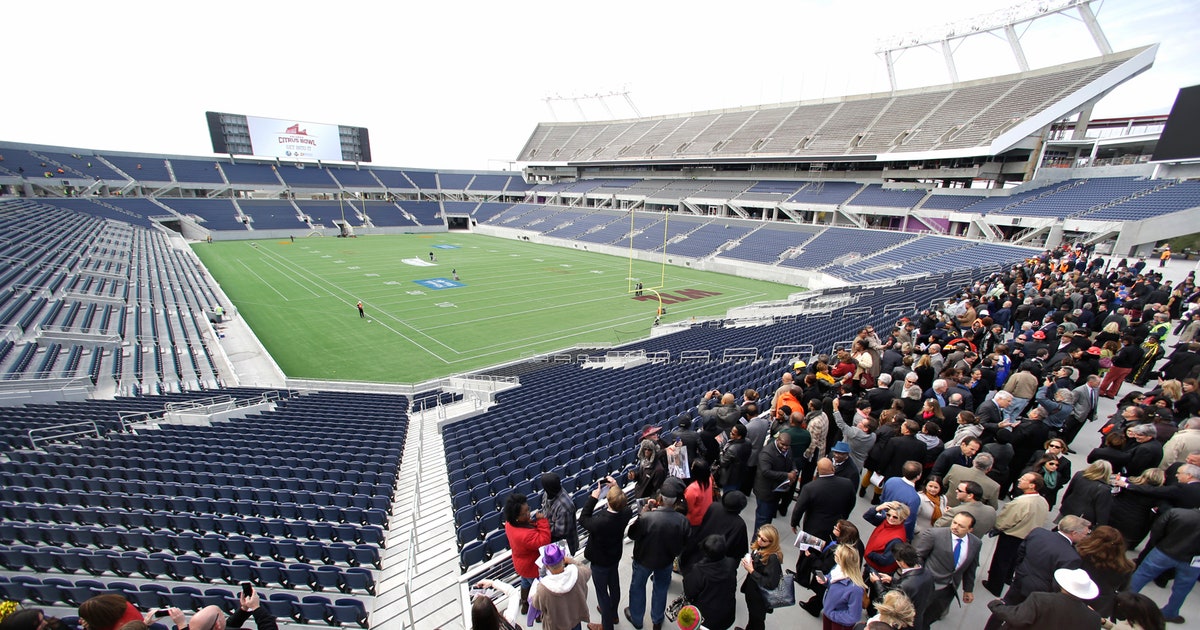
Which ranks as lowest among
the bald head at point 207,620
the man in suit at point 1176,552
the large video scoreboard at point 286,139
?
the man in suit at point 1176,552

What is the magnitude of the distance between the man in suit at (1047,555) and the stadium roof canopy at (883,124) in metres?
39.8

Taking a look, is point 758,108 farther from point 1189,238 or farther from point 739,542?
point 739,542

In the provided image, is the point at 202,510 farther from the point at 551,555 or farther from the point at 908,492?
the point at 908,492

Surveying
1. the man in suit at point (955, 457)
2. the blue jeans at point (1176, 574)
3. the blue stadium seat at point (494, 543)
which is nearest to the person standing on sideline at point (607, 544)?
the blue stadium seat at point (494, 543)

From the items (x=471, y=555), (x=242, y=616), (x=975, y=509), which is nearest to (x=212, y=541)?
(x=242, y=616)

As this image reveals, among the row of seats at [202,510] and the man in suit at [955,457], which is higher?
the man in suit at [955,457]

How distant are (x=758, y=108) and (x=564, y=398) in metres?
57.7

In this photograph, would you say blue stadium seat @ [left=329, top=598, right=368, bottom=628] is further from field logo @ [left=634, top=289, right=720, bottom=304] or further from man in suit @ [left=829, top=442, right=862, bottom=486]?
field logo @ [left=634, top=289, right=720, bottom=304]

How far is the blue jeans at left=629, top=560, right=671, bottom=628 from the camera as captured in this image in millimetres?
4039

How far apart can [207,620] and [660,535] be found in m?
3.25

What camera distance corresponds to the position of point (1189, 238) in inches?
953

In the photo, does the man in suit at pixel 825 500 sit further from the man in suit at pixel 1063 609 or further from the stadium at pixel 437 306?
the man in suit at pixel 1063 609

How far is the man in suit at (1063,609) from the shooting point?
2.83m

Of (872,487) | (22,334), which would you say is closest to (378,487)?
(872,487)
